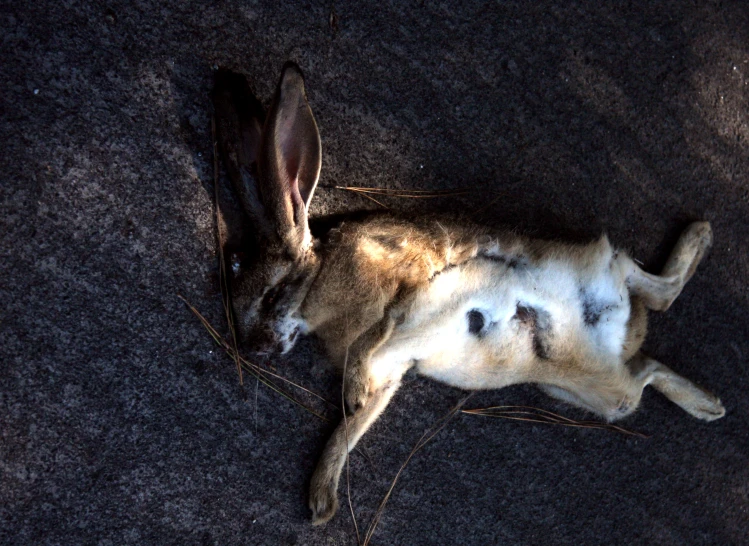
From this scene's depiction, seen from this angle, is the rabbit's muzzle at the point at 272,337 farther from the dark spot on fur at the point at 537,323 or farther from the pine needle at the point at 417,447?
the dark spot on fur at the point at 537,323

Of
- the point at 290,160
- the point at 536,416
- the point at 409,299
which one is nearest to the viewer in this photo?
the point at 290,160

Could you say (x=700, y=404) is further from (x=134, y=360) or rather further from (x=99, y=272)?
(x=99, y=272)

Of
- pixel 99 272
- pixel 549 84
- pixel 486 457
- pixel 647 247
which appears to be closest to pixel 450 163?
pixel 549 84

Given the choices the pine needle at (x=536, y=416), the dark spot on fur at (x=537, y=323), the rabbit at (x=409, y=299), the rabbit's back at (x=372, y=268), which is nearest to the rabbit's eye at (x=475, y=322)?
the rabbit at (x=409, y=299)

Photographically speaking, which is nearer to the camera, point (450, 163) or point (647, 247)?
point (450, 163)

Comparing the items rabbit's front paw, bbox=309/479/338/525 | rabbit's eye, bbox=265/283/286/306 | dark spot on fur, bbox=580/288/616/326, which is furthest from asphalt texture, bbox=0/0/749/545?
dark spot on fur, bbox=580/288/616/326

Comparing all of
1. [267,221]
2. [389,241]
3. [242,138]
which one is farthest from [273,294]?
[242,138]

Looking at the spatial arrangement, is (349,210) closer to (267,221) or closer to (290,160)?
(267,221)
